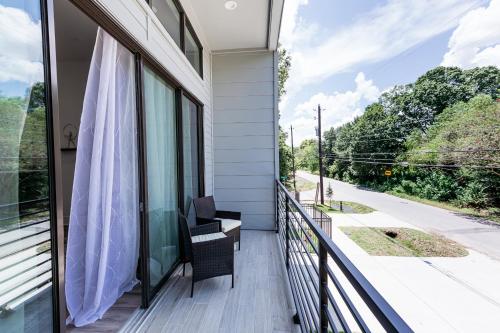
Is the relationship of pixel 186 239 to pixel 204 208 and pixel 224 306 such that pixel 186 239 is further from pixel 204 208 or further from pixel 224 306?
pixel 204 208

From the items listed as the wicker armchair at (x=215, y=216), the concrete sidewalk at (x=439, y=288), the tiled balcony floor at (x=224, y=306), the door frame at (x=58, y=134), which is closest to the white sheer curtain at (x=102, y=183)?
the door frame at (x=58, y=134)

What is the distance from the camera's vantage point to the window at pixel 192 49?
10.3 ft

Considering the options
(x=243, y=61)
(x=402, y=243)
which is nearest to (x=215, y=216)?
(x=243, y=61)

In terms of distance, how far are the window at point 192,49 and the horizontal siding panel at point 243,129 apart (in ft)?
3.57

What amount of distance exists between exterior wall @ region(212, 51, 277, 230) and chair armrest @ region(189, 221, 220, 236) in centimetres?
163

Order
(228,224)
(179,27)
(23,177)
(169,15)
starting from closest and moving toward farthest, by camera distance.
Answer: (23,177)
(169,15)
(179,27)
(228,224)

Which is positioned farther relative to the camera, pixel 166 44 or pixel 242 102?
pixel 242 102

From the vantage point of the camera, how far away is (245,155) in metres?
4.34

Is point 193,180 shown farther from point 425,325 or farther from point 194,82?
point 425,325

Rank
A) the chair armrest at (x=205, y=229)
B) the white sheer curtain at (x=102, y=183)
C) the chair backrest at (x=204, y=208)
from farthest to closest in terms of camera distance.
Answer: the chair backrest at (x=204, y=208), the chair armrest at (x=205, y=229), the white sheer curtain at (x=102, y=183)

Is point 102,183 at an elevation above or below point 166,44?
below

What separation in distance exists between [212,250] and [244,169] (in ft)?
7.61

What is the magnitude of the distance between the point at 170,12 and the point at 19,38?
2.08 m

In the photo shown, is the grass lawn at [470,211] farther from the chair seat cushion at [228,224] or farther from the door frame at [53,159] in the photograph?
the door frame at [53,159]
